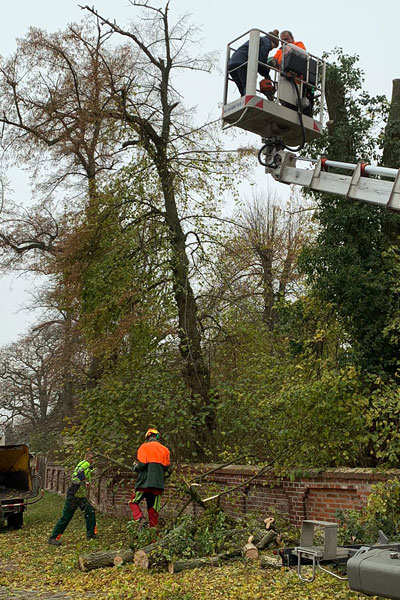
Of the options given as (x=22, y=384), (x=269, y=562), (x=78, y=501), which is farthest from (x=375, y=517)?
(x=22, y=384)

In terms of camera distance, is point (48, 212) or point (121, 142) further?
point (48, 212)

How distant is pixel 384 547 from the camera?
5.57 meters

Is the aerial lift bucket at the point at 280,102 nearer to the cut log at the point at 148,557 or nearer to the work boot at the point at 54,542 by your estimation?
the cut log at the point at 148,557

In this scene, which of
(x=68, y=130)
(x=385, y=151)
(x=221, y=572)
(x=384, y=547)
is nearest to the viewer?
(x=384, y=547)

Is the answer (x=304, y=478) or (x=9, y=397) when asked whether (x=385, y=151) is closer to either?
(x=304, y=478)

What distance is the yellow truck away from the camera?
1591 centimetres

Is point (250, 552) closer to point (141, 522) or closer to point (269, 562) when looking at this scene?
point (269, 562)

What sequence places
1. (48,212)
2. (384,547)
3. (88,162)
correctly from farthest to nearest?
(48,212) < (88,162) < (384,547)

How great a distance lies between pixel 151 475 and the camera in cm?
1064

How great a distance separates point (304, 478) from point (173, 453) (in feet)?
12.5

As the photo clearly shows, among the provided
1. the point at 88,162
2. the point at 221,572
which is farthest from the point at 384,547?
the point at 88,162

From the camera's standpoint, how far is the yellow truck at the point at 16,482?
15.9 meters

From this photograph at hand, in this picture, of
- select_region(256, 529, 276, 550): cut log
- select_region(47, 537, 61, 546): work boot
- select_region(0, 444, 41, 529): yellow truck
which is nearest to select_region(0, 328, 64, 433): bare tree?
select_region(0, 444, 41, 529): yellow truck

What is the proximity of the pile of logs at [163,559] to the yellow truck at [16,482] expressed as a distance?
7.15 meters
